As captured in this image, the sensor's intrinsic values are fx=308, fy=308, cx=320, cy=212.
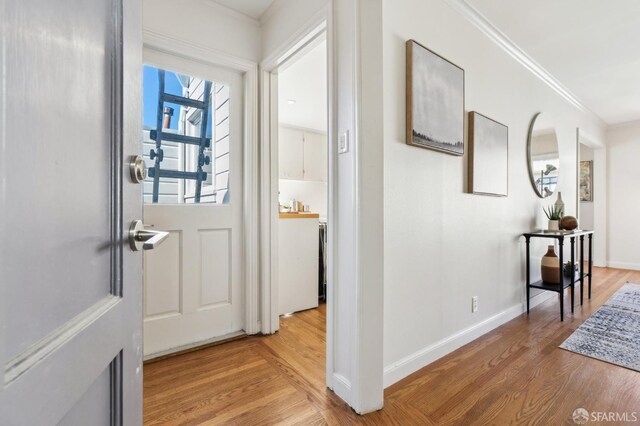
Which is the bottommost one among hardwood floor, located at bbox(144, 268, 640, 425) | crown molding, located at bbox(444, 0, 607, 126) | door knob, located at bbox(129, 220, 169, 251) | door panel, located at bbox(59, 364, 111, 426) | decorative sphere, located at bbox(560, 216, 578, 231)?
hardwood floor, located at bbox(144, 268, 640, 425)

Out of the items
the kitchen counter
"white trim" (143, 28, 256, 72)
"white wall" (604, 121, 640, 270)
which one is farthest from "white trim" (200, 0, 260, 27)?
"white wall" (604, 121, 640, 270)

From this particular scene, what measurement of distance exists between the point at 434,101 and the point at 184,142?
1677 mm

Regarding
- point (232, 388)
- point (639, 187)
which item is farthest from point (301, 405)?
point (639, 187)

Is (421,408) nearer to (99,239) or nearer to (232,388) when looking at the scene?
(232,388)

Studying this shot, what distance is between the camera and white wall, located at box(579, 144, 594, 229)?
5.51 meters

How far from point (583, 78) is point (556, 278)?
2.23 meters

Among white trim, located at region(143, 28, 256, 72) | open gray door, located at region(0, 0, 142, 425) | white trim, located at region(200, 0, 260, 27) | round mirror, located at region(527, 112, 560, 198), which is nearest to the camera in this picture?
open gray door, located at region(0, 0, 142, 425)

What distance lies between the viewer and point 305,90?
11.3ft

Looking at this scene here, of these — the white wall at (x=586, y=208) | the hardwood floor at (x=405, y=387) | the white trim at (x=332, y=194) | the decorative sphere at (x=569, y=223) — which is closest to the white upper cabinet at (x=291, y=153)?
the hardwood floor at (x=405, y=387)

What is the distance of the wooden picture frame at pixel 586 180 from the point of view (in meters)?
5.50

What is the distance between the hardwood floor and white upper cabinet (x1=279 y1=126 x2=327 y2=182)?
2961 millimetres

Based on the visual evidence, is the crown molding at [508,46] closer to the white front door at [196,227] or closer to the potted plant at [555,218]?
the potted plant at [555,218]

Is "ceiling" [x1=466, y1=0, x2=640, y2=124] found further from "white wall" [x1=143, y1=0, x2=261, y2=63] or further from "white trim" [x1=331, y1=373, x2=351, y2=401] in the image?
"white trim" [x1=331, y1=373, x2=351, y2=401]

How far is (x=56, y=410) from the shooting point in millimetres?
388
